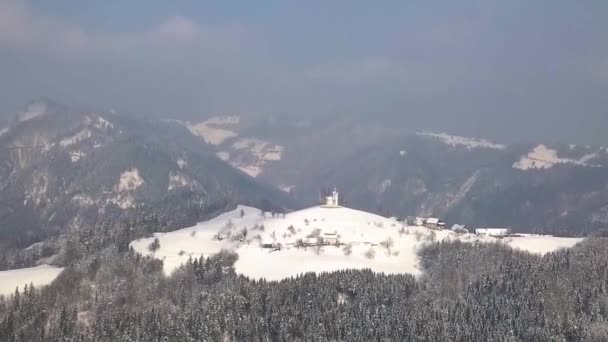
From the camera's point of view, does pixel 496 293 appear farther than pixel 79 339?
Yes

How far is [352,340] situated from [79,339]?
Answer: 6712cm

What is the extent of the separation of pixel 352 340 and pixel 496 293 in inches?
1992

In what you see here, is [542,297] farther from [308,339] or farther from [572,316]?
[308,339]

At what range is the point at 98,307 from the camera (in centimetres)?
19975

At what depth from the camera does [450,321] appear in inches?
7200

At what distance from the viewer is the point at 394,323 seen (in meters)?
181

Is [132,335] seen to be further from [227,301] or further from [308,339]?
[308,339]

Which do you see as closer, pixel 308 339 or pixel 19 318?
pixel 308 339

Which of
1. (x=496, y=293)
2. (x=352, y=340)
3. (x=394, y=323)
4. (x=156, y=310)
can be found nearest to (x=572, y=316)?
(x=496, y=293)

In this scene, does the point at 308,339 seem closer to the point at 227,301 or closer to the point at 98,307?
the point at 227,301

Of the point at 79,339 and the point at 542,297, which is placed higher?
the point at 542,297

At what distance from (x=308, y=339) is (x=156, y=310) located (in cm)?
4498

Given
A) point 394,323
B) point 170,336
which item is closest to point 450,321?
point 394,323

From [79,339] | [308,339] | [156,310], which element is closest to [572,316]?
[308,339]
